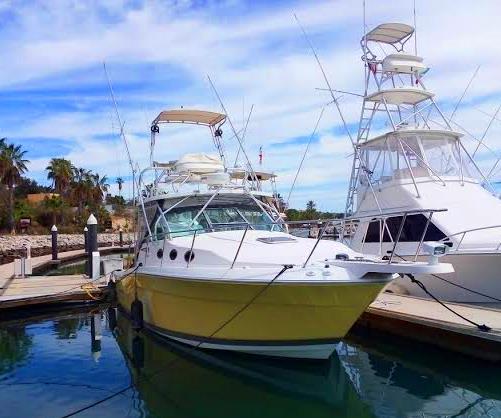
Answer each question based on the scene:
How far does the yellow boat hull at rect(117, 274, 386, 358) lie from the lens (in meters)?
8.30

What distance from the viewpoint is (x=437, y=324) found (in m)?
9.85

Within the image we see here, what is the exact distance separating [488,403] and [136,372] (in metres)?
5.54

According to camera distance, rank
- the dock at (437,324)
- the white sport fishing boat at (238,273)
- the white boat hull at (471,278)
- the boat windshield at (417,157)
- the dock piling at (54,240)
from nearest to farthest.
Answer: the white sport fishing boat at (238,273)
the dock at (437,324)
the white boat hull at (471,278)
the boat windshield at (417,157)
the dock piling at (54,240)

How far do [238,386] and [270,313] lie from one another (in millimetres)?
1182

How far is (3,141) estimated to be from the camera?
54.2m

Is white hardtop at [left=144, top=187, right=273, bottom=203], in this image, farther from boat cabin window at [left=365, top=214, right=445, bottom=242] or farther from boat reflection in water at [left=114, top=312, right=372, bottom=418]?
boat cabin window at [left=365, top=214, right=445, bottom=242]

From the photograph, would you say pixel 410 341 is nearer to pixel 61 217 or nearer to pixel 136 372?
pixel 136 372

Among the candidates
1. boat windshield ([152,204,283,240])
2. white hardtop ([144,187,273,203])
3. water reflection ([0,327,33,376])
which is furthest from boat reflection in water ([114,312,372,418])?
white hardtop ([144,187,273,203])

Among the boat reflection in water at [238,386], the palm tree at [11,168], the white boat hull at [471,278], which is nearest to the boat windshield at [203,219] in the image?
the boat reflection in water at [238,386]

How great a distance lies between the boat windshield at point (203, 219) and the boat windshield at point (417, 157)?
16.3 feet

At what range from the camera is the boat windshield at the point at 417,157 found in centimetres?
1474

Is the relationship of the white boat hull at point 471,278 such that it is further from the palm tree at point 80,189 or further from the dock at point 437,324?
the palm tree at point 80,189

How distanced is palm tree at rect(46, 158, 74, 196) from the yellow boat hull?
5725 centimetres

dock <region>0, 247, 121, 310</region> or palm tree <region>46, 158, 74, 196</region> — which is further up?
palm tree <region>46, 158, 74, 196</region>
